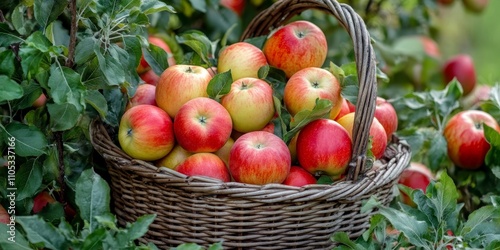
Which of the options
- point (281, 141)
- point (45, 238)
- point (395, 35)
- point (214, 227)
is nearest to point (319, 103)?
point (281, 141)

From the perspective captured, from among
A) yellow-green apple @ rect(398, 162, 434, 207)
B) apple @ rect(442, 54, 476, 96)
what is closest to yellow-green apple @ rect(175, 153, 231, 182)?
yellow-green apple @ rect(398, 162, 434, 207)

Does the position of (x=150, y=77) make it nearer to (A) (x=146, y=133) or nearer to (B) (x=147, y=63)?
(B) (x=147, y=63)

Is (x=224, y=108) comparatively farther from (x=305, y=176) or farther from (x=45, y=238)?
(x=45, y=238)

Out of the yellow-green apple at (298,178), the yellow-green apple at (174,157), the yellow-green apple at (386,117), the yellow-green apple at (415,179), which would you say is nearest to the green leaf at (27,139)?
the yellow-green apple at (174,157)

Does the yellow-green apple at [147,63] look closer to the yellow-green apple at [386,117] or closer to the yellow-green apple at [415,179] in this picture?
the yellow-green apple at [386,117]

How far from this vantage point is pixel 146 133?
1.21 metres

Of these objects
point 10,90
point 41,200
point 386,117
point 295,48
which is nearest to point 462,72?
point 386,117

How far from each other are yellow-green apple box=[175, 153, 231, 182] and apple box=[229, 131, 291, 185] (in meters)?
0.02

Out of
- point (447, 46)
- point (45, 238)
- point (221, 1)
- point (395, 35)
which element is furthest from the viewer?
point (447, 46)

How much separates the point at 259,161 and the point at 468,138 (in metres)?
0.71

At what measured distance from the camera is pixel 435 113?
173 centimetres

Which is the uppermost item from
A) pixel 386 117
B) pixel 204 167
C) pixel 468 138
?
pixel 204 167

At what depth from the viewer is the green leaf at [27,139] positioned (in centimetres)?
118

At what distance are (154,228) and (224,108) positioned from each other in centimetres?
26
